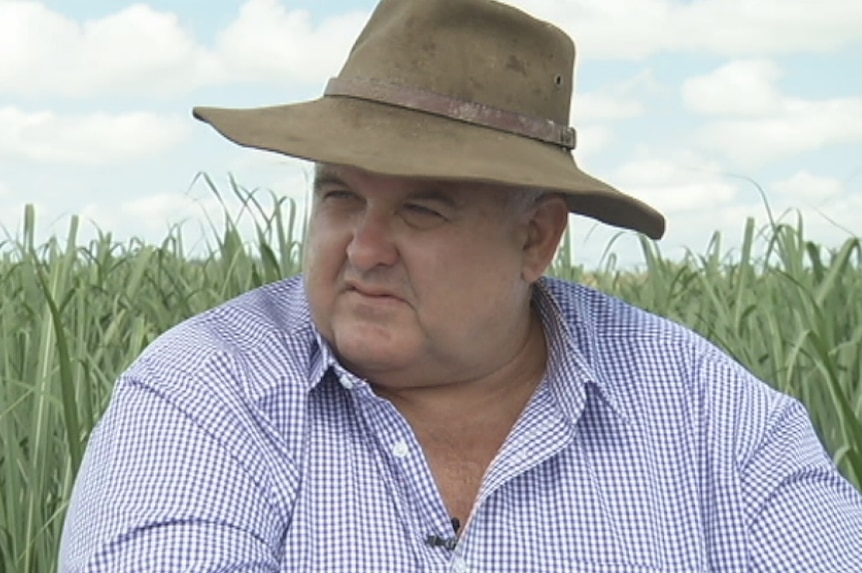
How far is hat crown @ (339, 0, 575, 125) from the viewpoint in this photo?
2.28 metres

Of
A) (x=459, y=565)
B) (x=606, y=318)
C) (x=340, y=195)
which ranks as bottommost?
→ (x=459, y=565)

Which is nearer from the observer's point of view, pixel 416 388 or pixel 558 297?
pixel 416 388

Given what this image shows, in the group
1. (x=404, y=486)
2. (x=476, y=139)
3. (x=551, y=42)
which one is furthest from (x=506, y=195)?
(x=404, y=486)

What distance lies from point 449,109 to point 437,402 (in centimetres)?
43

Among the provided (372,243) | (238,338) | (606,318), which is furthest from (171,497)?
(606,318)

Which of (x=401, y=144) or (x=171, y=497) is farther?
(x=401, y=144)

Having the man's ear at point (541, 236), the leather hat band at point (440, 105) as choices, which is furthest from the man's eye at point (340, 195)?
the man's ear at point (541, 236)

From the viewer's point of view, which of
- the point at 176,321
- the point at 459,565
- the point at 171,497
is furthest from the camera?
the point at 176,321

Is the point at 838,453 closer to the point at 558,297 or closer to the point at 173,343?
the point at 558,297

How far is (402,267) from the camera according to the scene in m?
2.20

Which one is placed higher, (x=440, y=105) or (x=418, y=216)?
(x=440, y=105)

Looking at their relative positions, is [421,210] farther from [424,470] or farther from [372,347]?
[424,470]

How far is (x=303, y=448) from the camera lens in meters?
2.17

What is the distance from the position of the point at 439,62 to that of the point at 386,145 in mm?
197
